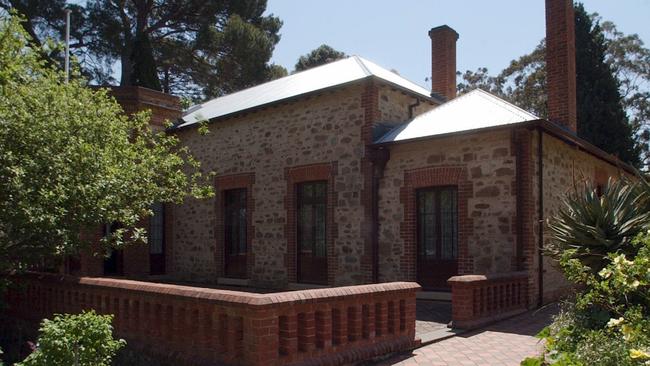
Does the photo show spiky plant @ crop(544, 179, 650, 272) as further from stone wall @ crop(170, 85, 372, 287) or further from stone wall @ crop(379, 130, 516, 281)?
stone wall @ crop(170, 85, 372, 287)

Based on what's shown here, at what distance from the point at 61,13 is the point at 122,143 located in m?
17.4

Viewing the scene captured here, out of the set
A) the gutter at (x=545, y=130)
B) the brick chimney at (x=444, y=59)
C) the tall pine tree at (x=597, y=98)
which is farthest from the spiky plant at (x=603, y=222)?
the tall pine tree at (x=597, y=98)

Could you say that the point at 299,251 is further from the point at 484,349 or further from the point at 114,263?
the point at 484,349

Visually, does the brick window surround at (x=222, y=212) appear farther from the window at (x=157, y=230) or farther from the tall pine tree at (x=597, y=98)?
the tall pine tree at (x=597, y=98)

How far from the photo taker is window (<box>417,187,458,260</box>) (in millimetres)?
10828

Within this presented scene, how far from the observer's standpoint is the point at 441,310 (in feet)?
31.8

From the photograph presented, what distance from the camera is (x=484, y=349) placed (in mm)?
6727

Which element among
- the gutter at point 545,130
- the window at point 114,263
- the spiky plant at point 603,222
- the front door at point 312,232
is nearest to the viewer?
the spiky plant at point 603,222

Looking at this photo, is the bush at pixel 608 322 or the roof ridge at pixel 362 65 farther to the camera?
the roof ridge at pixel 362 65

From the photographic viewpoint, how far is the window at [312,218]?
509 inches

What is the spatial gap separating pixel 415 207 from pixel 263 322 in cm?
661

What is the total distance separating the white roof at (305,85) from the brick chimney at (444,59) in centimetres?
70

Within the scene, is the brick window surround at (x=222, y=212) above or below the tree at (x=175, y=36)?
below

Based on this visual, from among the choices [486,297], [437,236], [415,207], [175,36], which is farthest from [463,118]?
[175,36]
